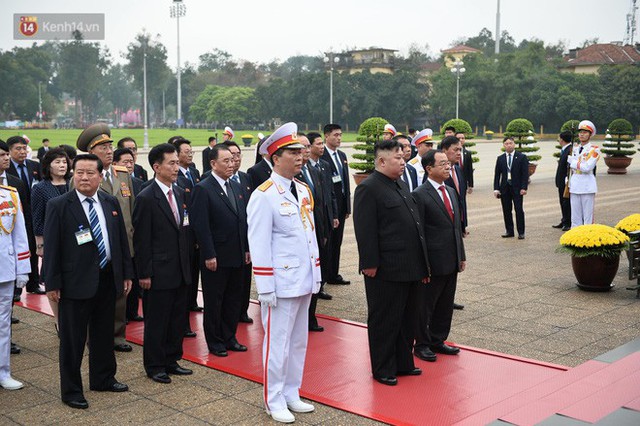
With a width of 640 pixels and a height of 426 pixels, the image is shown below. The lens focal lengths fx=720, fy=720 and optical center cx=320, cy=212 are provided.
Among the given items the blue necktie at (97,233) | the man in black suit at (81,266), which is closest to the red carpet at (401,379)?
the man in black suit at (81,266)

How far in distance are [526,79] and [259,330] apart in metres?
62.9

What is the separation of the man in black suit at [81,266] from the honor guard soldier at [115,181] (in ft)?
3.55

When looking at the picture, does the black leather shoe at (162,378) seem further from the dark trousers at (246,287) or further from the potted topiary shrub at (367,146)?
the potted topiary shrub at (367,146)

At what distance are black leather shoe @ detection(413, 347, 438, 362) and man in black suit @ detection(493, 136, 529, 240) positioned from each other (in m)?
6.83

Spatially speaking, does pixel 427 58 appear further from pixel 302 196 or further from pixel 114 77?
pixel 302 196

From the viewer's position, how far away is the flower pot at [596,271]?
8.36 meters

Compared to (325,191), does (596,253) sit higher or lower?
lower

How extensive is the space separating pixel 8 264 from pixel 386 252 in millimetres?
2799

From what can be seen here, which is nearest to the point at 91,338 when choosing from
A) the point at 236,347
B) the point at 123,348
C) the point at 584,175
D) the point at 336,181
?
the point at 123,348

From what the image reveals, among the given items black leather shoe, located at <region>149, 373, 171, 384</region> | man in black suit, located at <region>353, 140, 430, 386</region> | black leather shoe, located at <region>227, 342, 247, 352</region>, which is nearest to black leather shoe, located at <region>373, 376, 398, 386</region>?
man in black suit, located at <region>353, 140, 430, 386</region>

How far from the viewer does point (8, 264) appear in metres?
5.30

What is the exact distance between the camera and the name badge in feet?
16.2

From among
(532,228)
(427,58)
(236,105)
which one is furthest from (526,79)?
(532,228)

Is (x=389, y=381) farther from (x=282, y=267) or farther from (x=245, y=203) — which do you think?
(x=245, y=203)
